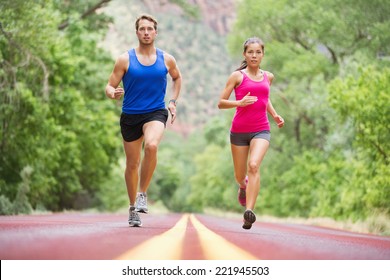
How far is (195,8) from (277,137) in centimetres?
877

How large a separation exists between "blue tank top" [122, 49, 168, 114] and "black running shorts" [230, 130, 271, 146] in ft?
4.51

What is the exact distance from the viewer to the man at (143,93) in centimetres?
852

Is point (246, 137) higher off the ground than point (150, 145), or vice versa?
point (246, 137)

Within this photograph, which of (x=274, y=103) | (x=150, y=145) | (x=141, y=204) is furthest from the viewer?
(x=274, y=103)

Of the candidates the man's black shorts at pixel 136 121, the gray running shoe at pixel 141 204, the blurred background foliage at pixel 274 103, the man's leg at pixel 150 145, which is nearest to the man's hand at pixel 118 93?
the man's black shorts at pixel 136 121

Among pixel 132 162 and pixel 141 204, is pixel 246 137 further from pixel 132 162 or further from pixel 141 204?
pixel 141 204

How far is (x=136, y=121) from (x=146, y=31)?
1137mm

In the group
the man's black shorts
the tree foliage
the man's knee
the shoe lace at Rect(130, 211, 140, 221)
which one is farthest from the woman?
the tree foliage

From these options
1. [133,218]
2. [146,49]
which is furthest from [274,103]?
[146,49]

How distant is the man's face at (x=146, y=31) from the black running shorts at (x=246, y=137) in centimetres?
192

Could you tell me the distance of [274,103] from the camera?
3375 cm

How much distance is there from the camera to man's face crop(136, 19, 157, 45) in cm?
847

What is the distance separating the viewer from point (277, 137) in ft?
118

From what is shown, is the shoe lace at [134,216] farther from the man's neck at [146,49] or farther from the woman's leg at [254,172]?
the man's neck at [146,49]
